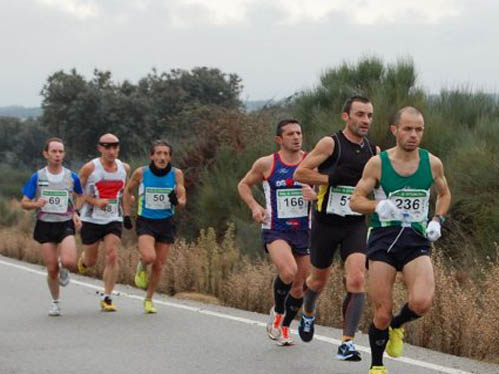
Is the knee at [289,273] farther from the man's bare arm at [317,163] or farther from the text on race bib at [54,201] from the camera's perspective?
the text on race bib at [54,201]

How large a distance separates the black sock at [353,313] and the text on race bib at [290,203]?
1160 millimetres

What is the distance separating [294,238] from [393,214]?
2.38 meters

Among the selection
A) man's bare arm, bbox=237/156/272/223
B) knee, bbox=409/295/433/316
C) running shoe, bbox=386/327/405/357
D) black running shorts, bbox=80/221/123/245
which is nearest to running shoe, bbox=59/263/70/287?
black running shorts, bbox=80/221/123/245

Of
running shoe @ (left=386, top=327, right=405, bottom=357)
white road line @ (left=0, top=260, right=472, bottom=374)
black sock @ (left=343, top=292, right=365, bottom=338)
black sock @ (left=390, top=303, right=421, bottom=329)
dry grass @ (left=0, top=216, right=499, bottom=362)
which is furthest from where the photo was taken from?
dry grass @ (left=0, top=216, right=499, bottom=362)

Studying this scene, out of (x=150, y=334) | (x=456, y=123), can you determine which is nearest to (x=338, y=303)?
(x=150, y=334)

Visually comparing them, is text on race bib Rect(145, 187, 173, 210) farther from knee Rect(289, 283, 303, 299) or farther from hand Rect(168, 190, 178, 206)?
knee Rect(289, 283, 303, 299)

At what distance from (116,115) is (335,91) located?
30.3 metres

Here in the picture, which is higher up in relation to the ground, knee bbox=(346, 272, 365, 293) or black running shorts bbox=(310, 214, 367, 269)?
black running shorts bbox=(310, 214, 367, 269)

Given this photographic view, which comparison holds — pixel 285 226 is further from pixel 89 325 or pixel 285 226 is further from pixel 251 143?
pixel 251 143

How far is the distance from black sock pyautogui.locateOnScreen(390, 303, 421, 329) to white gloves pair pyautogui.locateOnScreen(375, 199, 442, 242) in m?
0.54

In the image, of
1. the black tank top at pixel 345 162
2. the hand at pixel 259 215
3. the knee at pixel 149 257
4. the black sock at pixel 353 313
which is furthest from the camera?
the knee at pixel 149 257

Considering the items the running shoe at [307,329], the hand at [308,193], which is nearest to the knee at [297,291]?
the running shoe at [307,329]

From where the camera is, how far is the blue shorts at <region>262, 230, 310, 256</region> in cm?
985

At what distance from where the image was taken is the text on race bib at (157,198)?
12297 mm
